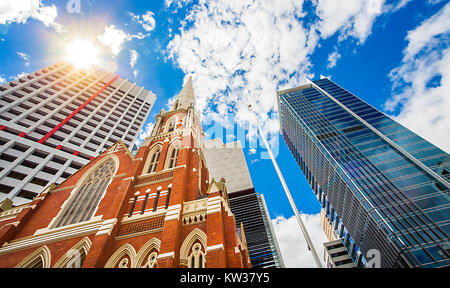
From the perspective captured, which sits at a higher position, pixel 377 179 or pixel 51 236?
pixel 377 179

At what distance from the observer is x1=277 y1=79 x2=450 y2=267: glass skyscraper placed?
34906mm

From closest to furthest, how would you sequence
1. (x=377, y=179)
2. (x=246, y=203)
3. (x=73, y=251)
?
(x=73, y=251), (x=377, y=179), (x=246, y=203)

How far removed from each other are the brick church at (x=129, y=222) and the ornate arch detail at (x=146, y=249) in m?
0.05

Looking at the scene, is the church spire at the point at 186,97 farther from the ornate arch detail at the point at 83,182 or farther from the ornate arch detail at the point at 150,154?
the ornate arch detail at the point at 83,182

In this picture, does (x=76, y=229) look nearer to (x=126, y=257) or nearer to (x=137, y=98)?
(x=126, y=257)

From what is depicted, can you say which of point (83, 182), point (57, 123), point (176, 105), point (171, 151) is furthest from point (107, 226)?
point (57, 123)

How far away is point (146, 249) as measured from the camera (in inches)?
452

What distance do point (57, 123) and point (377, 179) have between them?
6548cm

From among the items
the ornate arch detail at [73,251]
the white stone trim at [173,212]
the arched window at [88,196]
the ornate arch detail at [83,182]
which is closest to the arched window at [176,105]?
the ornate arch detail at [83,182]

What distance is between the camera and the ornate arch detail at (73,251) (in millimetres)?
11451

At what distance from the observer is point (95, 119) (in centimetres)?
4825

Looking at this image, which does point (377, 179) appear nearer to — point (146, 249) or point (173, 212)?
point (173, 212)

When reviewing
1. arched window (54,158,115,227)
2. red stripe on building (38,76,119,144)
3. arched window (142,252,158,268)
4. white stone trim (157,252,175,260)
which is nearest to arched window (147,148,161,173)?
arched window (54,158,115,227)
